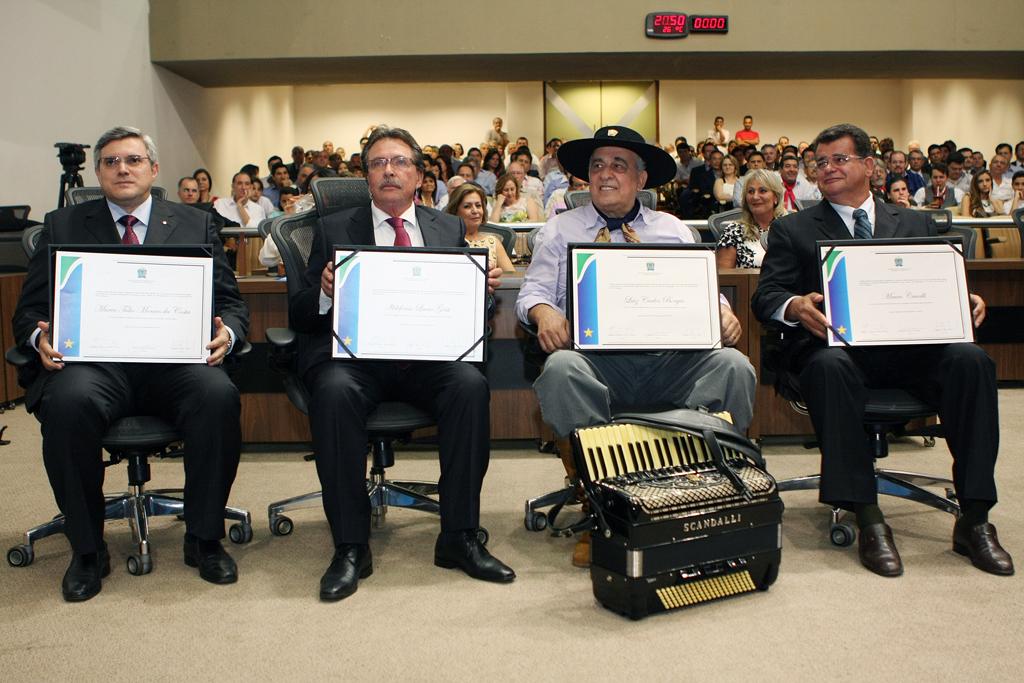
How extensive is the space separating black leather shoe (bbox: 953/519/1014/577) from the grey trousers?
701 mm

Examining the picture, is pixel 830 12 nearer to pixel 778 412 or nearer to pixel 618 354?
pixel 778 412

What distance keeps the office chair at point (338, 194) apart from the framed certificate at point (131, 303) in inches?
19.7

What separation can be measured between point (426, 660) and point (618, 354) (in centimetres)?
121

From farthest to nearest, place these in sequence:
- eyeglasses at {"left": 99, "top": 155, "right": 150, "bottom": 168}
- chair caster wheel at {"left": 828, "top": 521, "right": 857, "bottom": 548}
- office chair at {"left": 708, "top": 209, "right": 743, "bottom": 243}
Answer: office chair at {"left": 708, "top": 209, "right": 743, "bottom": 243} → eyeglasses at {"left": 99, "top": 155, "right": 150, "bottom": 168} → chair caster wheel at {"left": 828, "top": 521, "right": 857, "bottom": 548}

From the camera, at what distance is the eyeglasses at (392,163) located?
3.08m

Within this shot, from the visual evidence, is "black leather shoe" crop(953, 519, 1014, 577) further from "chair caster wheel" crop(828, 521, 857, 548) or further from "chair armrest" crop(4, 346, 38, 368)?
"chair armrest" crop(4, 346, 38, 368)

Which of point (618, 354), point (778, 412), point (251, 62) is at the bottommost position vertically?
point (778, 412)

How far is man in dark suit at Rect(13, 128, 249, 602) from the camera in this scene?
262 cm

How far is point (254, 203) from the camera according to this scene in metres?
9.95

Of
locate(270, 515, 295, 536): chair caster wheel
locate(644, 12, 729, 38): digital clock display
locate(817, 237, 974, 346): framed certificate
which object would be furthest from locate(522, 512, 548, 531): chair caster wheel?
locate(644, 12, 729, 38): digital clock display

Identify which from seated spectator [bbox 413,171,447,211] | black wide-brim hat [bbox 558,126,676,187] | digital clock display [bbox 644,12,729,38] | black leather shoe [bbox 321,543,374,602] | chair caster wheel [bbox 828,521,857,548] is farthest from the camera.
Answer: digital clock display [bbox 644,12,729,38]

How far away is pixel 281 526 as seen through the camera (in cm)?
315

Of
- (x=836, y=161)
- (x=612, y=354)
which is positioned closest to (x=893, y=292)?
(x=836, y=161)

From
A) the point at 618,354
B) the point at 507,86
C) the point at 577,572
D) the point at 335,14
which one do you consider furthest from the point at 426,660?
the point at 507,86
